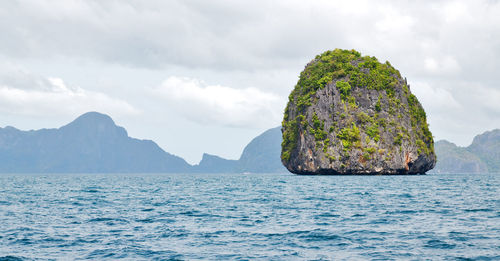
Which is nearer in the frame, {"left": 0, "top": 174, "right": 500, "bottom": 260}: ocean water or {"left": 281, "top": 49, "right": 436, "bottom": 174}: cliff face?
{"left": 0, "top": 174, "right": 500, "bottom": 260}: ocean water

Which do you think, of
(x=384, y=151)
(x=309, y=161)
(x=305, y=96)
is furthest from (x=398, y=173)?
(x=305, y=96)

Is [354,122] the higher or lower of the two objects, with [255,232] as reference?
higher

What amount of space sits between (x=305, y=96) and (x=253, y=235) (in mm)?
82042

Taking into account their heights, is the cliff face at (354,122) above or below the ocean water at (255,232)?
above

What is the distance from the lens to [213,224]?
66.0 feet

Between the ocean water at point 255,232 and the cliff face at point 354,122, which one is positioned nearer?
the ocean water at point 255,232

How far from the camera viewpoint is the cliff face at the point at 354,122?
295 ft

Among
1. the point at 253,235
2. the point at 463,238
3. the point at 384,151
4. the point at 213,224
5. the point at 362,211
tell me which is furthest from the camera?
the point at 384,151

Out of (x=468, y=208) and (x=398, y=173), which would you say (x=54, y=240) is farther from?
(x=398, y=173)

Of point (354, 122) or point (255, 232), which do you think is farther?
point (354, 122)

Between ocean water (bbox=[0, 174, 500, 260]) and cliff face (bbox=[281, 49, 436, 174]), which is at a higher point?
cliff face (bbox=[281, 49, 436, 174])

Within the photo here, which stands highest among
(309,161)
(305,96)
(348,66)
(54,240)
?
(348,66)

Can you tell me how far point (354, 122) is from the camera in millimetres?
92188

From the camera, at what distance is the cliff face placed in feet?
295
